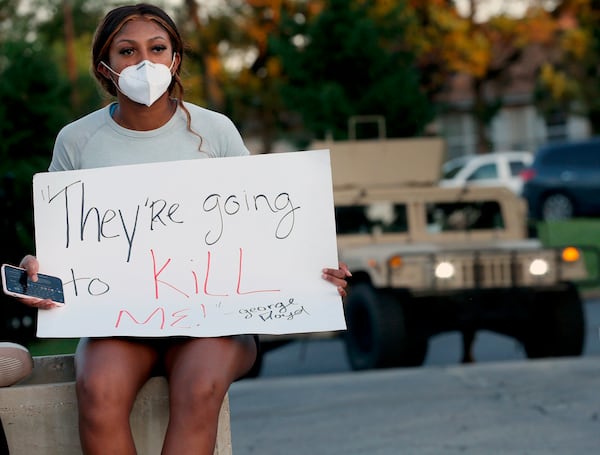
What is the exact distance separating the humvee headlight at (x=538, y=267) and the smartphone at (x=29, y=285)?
558 cm

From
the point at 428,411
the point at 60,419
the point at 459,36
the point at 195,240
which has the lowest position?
the point at 428,411

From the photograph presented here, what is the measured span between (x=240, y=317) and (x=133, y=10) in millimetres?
971

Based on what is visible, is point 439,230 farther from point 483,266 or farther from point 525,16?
point 525,16

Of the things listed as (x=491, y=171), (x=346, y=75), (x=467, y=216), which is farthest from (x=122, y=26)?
(x=491, y=171)

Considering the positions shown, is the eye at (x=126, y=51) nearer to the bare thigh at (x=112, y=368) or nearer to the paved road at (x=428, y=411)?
the bare thigh at (x=112, y=368)

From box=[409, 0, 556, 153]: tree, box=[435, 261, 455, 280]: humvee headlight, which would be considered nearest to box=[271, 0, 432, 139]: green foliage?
box=[409, 0, 556, 153]: tree

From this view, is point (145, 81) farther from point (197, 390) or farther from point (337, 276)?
point (197, 390)

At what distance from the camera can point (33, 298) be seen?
336 cm

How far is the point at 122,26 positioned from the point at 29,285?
83 centimetres

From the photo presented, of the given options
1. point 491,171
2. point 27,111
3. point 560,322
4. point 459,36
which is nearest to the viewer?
point 560,322

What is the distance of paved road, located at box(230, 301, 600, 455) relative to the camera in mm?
5473

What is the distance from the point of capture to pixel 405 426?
5.93m

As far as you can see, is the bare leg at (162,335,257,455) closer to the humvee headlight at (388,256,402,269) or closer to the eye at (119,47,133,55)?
the eye at (119,47,133,55)

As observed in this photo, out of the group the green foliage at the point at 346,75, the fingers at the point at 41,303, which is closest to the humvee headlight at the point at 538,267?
the fingers at the point at 41,303
